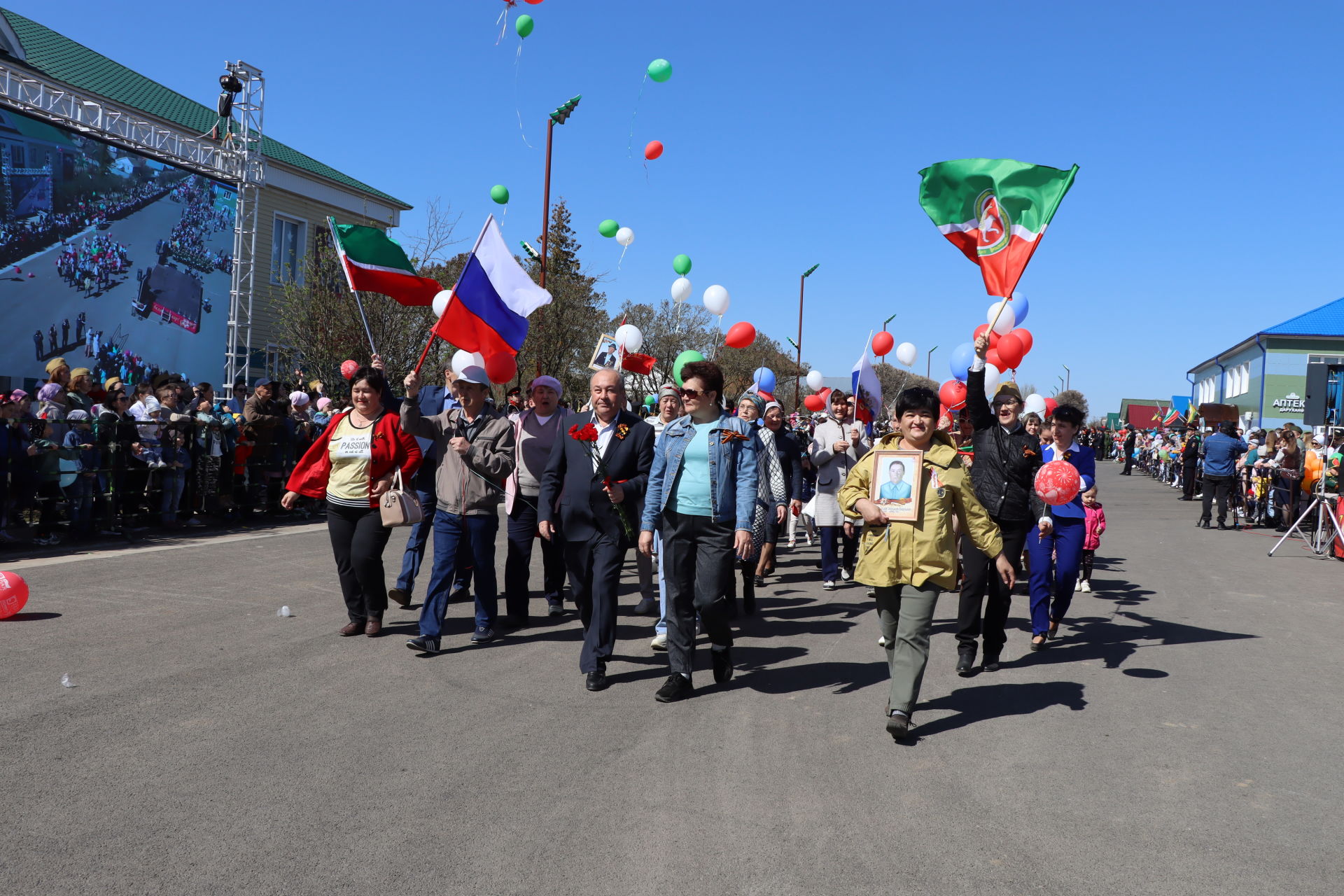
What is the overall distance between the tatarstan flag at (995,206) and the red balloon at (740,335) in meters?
7.34

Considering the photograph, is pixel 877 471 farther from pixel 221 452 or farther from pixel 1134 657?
pixel 221 452

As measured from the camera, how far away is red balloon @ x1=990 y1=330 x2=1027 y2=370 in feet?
28.8

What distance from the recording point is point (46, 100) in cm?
1673

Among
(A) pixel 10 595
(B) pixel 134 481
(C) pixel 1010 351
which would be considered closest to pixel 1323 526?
(C) pixel 1010 351

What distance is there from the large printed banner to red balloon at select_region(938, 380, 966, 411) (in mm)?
15113

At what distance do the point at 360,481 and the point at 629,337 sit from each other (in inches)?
376

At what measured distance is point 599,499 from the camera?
6.35 metres

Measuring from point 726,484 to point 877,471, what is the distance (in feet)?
3.07

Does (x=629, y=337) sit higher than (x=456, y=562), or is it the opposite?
(x=629, y=337)

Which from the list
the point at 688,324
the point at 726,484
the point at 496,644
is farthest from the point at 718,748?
the point at 688,324

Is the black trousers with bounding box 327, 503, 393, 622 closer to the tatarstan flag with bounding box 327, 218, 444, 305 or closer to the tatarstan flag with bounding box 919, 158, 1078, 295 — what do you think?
the tatarstan flag with bounding box 327, 218, 444, 305

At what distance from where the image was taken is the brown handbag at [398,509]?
671 cm

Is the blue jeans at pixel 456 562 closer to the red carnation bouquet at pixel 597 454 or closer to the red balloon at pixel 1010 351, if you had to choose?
the red carnation bouquet at pixel 597 454

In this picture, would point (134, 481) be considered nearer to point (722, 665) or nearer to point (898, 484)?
point (722, 665)
